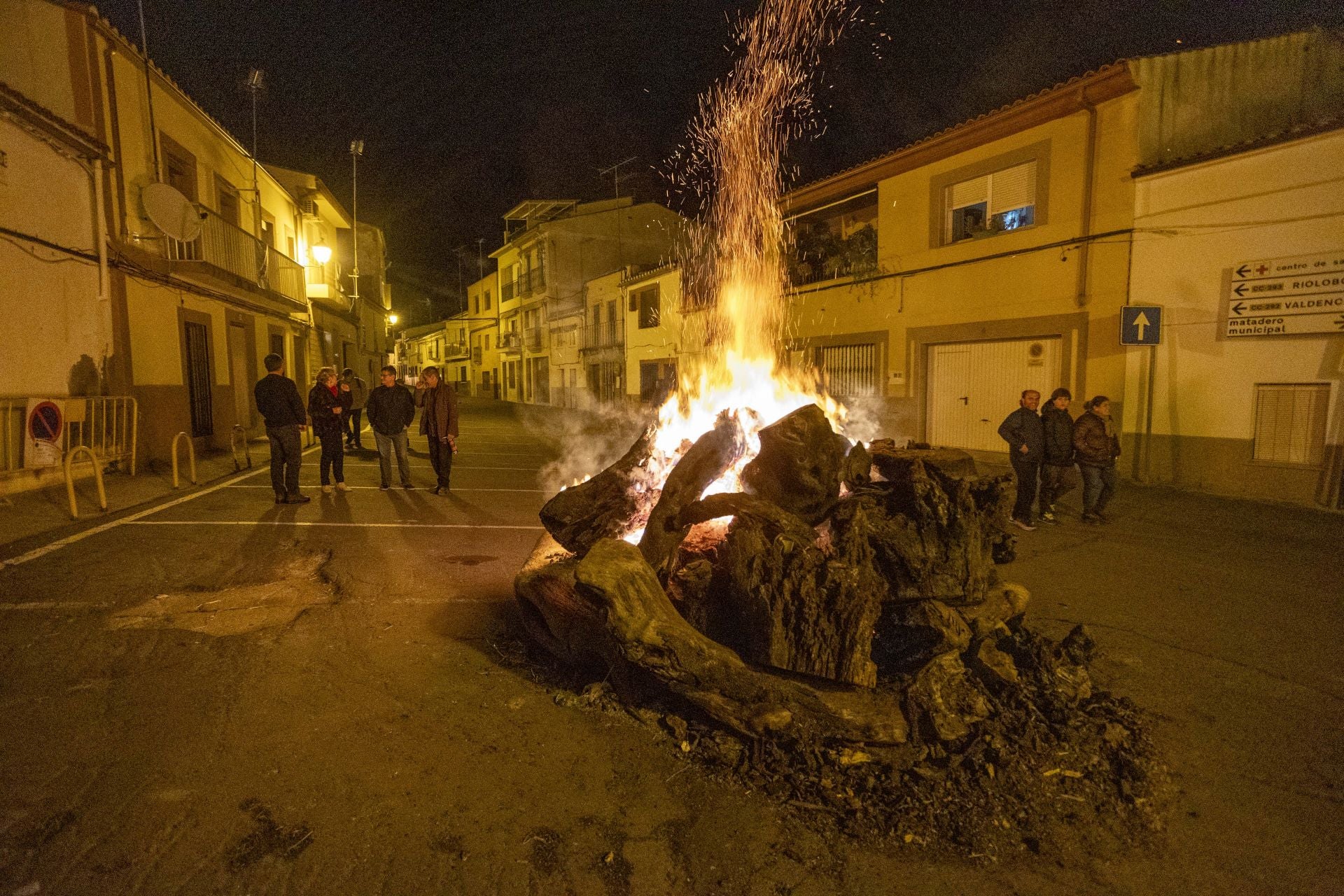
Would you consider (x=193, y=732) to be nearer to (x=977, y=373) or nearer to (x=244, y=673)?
(x=244, y=673)

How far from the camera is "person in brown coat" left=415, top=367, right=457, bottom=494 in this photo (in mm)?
9312

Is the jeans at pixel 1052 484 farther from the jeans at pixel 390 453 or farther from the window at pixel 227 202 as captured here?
the window at pixel 227 202

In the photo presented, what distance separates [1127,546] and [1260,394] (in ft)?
13.2

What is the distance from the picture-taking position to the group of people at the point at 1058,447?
7.74 m

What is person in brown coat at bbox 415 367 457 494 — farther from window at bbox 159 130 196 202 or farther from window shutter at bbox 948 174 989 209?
window shutter at bbox 948 174 989 209

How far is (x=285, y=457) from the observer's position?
858cm

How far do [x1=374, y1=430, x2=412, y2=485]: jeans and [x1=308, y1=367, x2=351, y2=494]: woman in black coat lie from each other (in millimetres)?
534

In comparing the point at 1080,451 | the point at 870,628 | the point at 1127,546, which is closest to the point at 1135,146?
the point at 1080,451

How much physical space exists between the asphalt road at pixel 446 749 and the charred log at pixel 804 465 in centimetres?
174

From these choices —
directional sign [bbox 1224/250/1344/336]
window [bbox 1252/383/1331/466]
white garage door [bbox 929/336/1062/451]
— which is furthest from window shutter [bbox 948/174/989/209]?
window [bbox 1252/383/1331/466]

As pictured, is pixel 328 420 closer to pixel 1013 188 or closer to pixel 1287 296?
pixel 1013 188

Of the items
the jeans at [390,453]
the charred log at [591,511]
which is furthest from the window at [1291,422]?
the jeans at [390,453]

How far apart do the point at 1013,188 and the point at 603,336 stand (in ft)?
73.0

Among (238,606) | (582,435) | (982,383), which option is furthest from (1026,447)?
(582,435)
